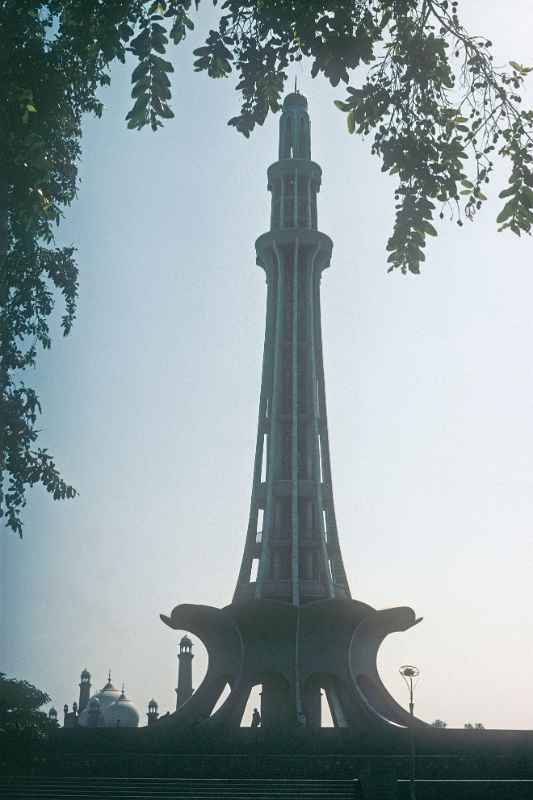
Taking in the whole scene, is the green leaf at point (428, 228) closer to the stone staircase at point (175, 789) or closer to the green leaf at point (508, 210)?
the green leaf at point (508, 210)

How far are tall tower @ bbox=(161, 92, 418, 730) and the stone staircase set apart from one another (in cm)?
1451

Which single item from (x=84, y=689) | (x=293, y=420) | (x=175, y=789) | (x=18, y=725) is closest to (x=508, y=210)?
(x=18, y=725)

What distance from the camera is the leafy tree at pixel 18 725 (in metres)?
12.2

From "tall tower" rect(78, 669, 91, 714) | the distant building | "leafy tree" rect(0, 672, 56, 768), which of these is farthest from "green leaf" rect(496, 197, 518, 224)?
"tall tower" rect(78, 669, 91, 714)

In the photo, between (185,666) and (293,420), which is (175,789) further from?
(185,666)

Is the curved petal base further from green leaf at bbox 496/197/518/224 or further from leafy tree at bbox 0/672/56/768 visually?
green leaf at bbox 496/197/518/224

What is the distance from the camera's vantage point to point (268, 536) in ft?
132

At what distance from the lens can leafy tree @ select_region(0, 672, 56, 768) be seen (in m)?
12.2

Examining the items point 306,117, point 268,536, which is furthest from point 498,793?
point 306,117

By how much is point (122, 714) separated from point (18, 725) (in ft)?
134

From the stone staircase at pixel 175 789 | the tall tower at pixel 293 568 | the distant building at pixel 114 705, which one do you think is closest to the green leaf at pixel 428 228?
the stone staircase at pixel 175 789

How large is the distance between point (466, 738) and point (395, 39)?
25199mm

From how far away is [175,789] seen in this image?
17625 millimetres

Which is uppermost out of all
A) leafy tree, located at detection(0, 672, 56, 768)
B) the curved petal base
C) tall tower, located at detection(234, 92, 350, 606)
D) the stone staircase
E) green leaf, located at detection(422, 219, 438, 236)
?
tall tower, located at detection(234, 92, 350, 606)
